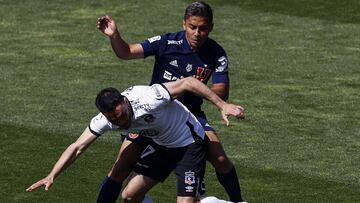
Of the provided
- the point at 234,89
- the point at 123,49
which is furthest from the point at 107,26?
the point at 234,89

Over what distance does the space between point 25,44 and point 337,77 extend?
18.7 ft

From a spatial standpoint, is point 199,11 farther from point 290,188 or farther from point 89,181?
point 89,181

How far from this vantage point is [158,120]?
42.3 feet

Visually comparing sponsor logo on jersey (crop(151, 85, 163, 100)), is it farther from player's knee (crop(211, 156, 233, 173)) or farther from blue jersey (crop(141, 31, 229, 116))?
player's knee (crop(211, 156, 233, 173))

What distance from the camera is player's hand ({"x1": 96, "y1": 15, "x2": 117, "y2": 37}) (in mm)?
13477

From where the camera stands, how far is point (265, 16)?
963 inches

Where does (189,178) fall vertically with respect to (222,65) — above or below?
below

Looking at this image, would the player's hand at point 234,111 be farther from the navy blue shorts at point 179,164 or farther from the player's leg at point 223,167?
the player's leg at point 223,167

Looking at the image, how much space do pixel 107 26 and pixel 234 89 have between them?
6.91m

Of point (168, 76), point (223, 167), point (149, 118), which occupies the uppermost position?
point (168, 76)

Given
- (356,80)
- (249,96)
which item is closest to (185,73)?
(249,96)

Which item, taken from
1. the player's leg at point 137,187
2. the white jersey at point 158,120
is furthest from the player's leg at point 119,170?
the white jersey at point 158,120

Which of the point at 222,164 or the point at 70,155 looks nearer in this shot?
the point at 70,155

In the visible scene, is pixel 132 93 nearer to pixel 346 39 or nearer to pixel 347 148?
pixel 347 148
